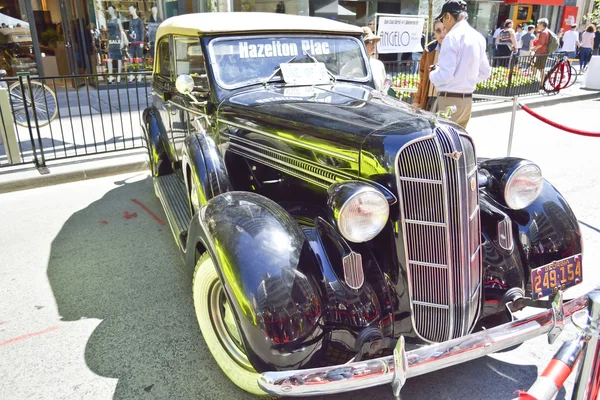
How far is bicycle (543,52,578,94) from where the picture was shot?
12.2 metres

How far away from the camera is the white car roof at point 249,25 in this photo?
321 centimetres

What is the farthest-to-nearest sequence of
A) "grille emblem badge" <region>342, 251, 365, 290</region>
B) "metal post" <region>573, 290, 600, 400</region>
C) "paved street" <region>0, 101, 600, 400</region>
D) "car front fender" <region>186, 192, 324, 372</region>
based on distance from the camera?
"paved street" <region>0, 101, 600, 400</region>, "grille emblem badge" <region>342, 251, 365, 290</region>, "car front fender" <region>186, 192, 324, 372</region>, "metal post" <region>573, 290, 600, 400</region>

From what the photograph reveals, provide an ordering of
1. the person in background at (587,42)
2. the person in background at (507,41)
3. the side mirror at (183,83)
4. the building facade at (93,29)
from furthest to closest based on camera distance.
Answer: the person in background at (587,42), the person in background at (507,41), the building facade at (93,29), the side mirror at (183,83)

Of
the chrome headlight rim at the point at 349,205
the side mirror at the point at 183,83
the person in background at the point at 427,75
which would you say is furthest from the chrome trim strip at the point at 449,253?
the person in background at the point at 427,75

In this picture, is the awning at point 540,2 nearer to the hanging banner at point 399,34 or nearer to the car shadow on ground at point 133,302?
the hanging banner at point 399,34

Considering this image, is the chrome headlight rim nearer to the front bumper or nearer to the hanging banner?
the front bumper

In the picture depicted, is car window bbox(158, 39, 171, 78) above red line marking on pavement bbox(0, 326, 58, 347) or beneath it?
above

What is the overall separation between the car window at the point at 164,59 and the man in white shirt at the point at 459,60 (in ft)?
8.42

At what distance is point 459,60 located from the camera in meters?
4.55

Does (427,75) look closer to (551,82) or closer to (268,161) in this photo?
(268,161)

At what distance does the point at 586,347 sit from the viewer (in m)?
1.49

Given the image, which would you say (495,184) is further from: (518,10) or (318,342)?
(518,10)

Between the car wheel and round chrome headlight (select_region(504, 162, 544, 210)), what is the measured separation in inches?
61.2

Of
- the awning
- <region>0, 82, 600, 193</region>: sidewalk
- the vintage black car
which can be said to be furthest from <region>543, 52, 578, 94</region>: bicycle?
the vintage black car
